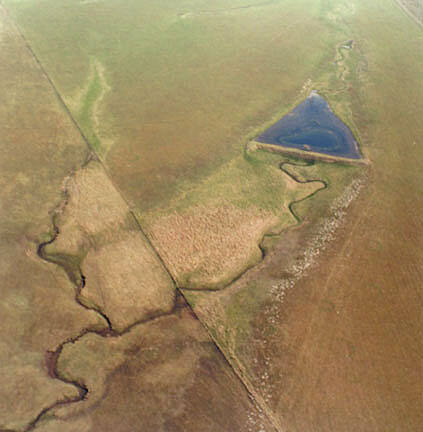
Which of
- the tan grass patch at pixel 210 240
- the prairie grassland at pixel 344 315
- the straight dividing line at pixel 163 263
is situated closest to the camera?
the straight dividing line at pixel 163 263

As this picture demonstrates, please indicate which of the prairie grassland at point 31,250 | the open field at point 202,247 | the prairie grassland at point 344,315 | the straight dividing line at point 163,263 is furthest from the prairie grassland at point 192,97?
the prairie grassland at point 31,250

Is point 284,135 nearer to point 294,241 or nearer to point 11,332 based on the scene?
point 294,241

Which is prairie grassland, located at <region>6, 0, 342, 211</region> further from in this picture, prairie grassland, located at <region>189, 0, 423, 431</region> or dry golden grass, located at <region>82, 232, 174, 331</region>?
prairie grassland, located at <region>189, 0, 423, 431</region>

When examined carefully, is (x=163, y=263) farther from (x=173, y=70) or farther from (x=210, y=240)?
(x=173, y=70)

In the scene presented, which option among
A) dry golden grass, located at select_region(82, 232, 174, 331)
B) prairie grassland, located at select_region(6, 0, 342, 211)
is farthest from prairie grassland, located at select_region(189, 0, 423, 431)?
prairie grassland, located at select_region(6, 0, 342, 211)

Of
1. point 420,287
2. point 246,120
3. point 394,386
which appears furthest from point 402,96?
point 394,386

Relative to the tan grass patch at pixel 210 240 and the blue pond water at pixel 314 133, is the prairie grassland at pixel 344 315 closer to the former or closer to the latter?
the tan grass patch at pixel 210 240

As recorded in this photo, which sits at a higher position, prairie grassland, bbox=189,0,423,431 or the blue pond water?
the blue pond water
